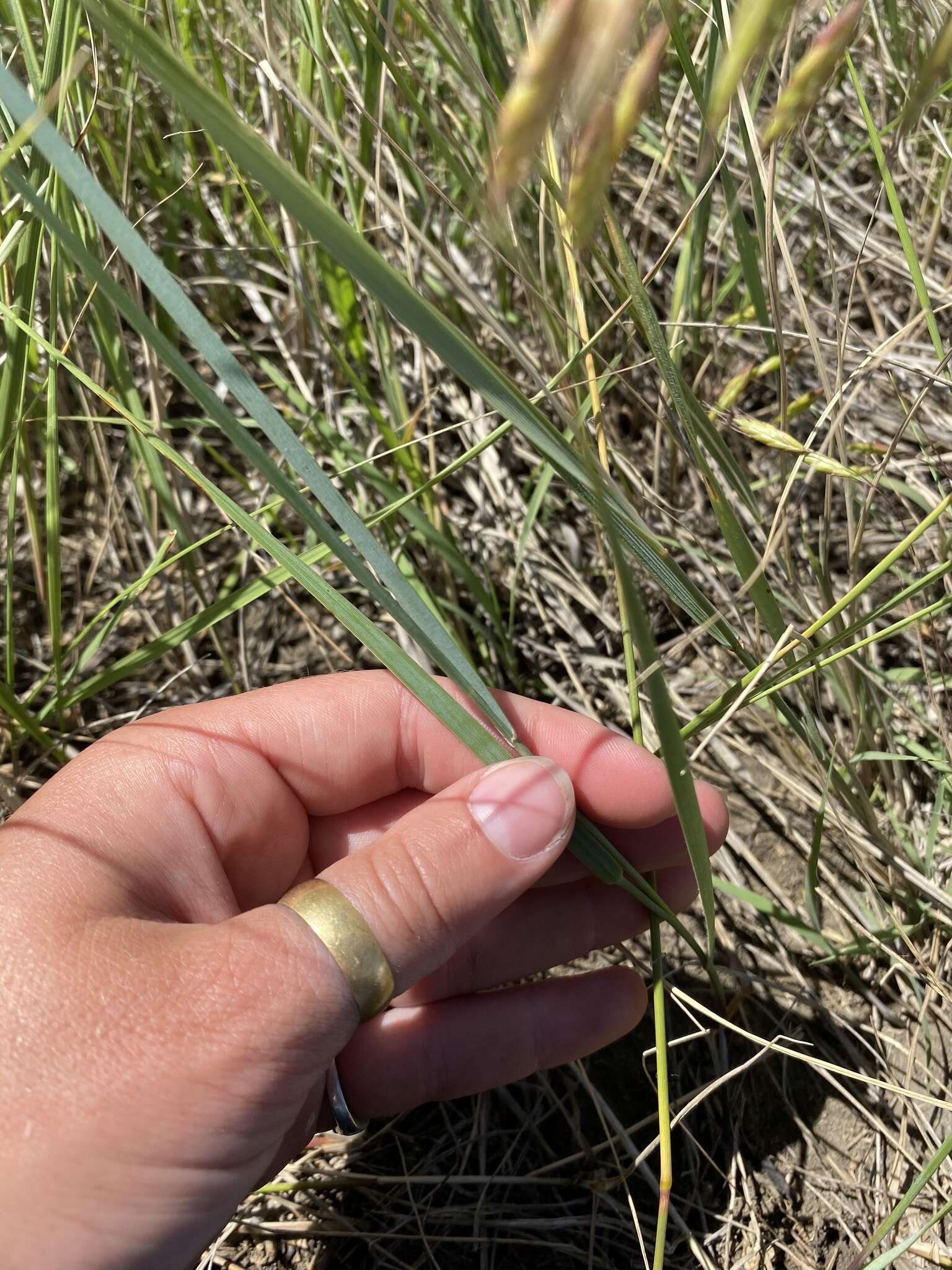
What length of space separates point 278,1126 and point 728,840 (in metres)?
0.61

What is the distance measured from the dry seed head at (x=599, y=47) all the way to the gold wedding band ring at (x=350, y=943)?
1.81 ft

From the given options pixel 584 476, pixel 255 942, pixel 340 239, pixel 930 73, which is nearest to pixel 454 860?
pixel 255 942

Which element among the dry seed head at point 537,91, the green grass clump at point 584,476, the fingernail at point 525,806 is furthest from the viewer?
the fingernail at point 525,806

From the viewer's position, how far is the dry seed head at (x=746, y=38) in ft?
1.11

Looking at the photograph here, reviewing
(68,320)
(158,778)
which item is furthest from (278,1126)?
(68,320)

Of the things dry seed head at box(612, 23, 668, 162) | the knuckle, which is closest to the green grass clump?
dry seed head at box(612, 23, 668, 162)

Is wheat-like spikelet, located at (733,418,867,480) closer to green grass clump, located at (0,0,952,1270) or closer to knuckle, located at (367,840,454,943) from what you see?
green grass clump, located at (0,0,952,1270)

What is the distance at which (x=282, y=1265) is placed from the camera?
94 cm

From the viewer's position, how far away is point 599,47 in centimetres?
32

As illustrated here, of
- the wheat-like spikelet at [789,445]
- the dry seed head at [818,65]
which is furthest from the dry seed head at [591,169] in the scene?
the wheat-like spikelet at [789,445]

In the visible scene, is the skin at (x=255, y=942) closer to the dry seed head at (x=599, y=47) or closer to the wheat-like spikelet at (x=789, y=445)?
the wheat-like spikelet at (x=789, y=445)

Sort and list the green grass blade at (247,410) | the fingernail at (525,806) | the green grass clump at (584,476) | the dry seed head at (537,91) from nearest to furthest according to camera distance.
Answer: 1. the dry seed head at (537,91)
2. the green grass blade at (247,410)
3. the green grass clump at (584,476)
4. the fingernail at (525,806)

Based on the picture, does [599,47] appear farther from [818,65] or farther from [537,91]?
[818,65]

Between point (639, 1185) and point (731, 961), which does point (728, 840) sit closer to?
point (731, 961)
